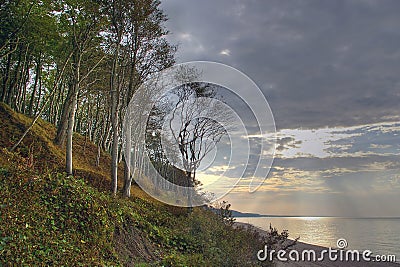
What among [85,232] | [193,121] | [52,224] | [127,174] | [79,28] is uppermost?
[79,28]

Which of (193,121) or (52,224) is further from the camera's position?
(193,121)

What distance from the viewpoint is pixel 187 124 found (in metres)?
26.1

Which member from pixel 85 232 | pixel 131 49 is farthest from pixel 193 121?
pixel 85 232

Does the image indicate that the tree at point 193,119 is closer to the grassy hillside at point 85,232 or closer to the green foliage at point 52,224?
the grassy hillside at point 85,232

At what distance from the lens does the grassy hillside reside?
8133mm

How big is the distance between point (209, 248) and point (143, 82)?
11794mm

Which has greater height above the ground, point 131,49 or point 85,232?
point 131,49

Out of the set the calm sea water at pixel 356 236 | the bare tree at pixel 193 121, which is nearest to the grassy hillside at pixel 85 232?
the bare tree at pixel 193 121

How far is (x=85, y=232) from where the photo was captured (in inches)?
402

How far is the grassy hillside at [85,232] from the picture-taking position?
8133 millimetres

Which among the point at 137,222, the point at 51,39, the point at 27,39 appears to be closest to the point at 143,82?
the point at 51,39

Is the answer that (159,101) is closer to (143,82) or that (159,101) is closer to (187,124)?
(187,124)

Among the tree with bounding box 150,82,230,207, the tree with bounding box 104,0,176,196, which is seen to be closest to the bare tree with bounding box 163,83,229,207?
the tree with bounding box 150,82,230,207

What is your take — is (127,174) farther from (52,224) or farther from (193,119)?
(52,224)
